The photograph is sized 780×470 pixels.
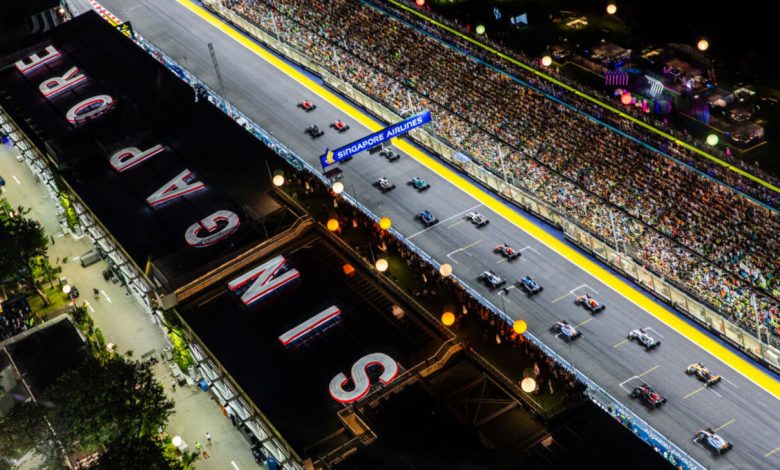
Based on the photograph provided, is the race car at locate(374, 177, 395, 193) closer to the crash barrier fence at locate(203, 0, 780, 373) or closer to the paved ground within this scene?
the crash barrier fence at locate(203, 0, 780, 373)

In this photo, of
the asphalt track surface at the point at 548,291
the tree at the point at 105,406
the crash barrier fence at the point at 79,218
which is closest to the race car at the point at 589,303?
the asphalt track surface at the point at 548,291

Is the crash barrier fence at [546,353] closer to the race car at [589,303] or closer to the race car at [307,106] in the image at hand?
the race car at [589,303]

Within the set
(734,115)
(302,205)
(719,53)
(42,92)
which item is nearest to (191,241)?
(302,205)

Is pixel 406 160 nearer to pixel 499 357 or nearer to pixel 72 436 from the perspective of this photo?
pixel 499 357

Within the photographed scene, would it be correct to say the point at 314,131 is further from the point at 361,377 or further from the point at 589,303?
the point at 361,377

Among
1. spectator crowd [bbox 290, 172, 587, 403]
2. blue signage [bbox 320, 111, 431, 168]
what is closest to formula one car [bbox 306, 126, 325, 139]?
spectator crowd [bbox 290, 172, 587, 403]
